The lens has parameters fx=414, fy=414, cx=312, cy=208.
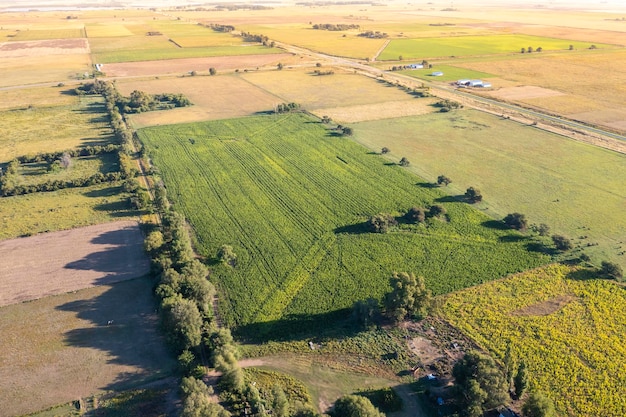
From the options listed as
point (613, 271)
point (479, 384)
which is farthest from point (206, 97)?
point (479, 384)

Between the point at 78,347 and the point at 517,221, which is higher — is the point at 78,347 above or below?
below

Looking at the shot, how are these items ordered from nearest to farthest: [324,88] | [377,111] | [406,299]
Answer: [406,299]
[377,111]
[324,88]

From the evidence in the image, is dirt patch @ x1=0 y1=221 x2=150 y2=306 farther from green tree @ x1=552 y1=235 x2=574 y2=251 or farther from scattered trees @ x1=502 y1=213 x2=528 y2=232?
green tree @ x1=552 y1=235 x2=574 y2=251

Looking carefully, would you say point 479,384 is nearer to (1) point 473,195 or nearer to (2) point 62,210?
(1) point 473,195

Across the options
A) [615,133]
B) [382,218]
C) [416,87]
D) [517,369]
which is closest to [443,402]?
[517,369]

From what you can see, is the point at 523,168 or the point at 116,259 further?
the point at 523,168

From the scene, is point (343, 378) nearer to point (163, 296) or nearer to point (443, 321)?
point (443, 321)

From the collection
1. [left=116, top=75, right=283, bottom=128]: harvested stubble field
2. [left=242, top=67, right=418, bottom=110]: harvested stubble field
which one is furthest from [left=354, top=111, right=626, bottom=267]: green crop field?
[left=116, top=75, right=283, bottom=128]: harvested stubble field
